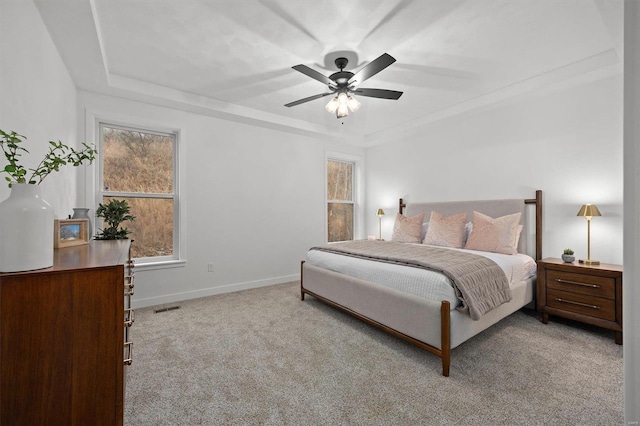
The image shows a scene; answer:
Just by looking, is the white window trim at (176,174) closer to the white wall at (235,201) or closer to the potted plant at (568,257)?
the white wall at (235,201)

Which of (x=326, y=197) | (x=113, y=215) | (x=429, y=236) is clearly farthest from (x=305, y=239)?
(x=113, y=215)

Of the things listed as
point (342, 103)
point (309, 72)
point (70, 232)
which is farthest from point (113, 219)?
point (342, 103)

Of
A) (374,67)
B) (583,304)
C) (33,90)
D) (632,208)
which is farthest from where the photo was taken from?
(583,304)

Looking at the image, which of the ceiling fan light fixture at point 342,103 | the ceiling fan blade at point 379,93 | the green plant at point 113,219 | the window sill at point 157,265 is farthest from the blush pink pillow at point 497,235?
the green plant at point 113,219

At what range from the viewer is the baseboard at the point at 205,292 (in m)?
3.29

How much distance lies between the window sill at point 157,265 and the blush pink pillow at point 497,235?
3.57 meters

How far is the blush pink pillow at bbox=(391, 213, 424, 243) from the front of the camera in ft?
13.3

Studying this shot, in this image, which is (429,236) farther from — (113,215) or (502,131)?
(113,215)

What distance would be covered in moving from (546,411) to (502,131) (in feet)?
10.4

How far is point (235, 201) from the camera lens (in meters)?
3.99

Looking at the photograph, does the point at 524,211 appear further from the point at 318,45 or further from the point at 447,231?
the point at 318,45

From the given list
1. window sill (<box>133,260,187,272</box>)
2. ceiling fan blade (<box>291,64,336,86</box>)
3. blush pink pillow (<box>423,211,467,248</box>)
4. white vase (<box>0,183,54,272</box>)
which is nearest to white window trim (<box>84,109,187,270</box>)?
window sill (<box>133,260,187,272</box>)

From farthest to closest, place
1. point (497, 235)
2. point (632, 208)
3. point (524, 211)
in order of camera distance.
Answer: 1. point (524, 211)
2. point (497, 235)
3. point (632, 208)

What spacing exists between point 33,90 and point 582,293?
4.48 m
